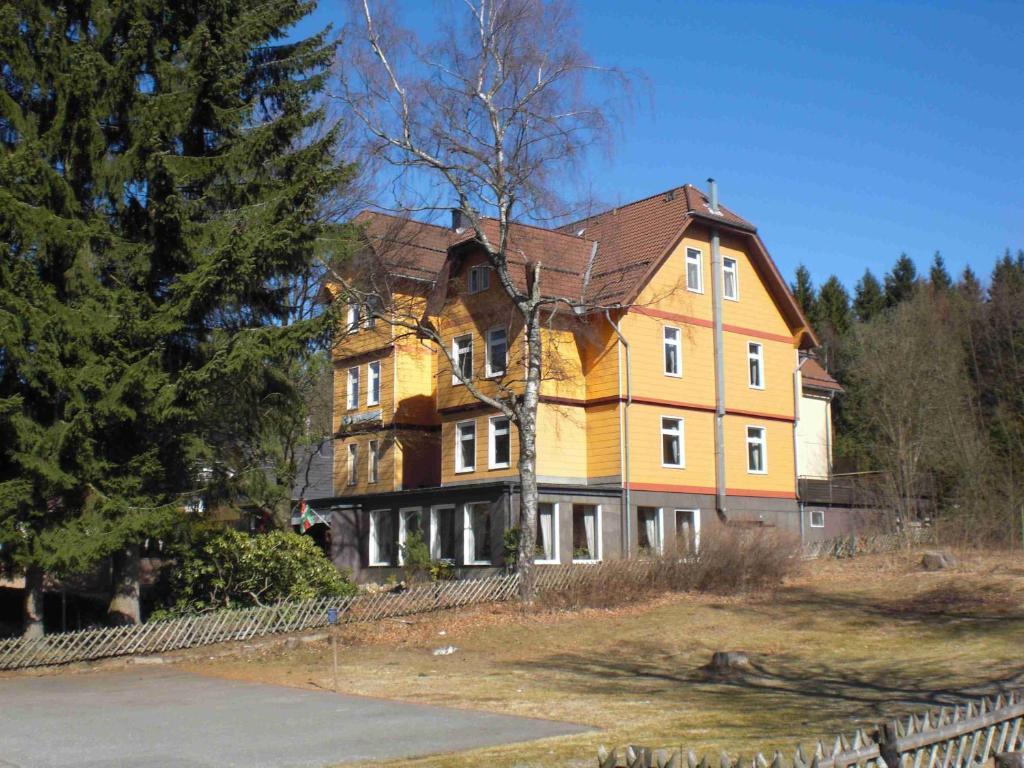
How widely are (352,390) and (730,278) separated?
14.5 metres

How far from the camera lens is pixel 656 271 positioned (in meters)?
35.0

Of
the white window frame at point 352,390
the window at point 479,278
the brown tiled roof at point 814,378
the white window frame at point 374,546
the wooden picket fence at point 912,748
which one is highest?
the window at point 479,278

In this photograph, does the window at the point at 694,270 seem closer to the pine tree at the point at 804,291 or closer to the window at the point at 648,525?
the window at the point at 648,525

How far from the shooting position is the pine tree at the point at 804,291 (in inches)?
3433

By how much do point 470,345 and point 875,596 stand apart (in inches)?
647

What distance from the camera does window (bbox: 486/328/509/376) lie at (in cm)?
3569

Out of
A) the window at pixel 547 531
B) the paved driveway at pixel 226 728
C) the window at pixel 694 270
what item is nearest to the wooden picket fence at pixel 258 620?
the paved driveway at pixel 226 728

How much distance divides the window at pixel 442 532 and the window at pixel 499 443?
6.87ft

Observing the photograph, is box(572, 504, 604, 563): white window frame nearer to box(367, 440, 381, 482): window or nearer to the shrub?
box(367, 440, 381, 482): window

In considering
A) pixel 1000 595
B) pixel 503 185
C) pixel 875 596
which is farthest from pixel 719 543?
pixel 503 185

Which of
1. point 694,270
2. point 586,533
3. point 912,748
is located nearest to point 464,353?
point 586,533

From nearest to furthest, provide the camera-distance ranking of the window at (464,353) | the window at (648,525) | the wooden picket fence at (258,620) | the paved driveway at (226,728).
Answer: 1. the paved driveway at (226,728)
2. the wooden picket fence at (258,620)
3. the window at (648,525)
4. the window at (464,353)

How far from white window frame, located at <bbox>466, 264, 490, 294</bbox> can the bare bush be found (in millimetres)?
12357

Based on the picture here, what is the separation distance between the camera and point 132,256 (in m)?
20.2
